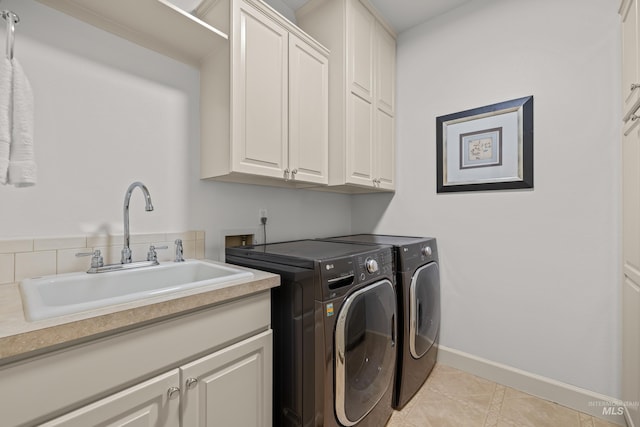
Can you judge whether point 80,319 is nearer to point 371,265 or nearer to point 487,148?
point 371,265

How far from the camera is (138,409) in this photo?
0.83m

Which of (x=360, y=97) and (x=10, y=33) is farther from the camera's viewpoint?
(x=360, y=97)

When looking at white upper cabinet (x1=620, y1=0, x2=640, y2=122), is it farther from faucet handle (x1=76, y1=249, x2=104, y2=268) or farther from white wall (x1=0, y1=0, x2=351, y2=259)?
faucet handle (x1=76, y1=249, x2=104, y2=268)

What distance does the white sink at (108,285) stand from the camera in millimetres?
779

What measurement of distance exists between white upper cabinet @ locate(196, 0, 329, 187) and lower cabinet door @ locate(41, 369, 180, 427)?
0.93 meters

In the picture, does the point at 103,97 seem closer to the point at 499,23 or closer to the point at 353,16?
the point at 353,16

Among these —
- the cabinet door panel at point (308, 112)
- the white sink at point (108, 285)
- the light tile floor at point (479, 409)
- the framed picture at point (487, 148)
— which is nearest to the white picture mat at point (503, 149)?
the framed picture at point (487, 148)

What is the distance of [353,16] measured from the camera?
78.4 inches

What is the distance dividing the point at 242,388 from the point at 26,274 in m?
0.94

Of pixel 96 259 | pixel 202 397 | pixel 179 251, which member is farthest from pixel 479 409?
pixel 96 259

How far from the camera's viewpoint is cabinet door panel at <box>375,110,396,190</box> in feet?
7.51

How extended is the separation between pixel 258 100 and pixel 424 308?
1.67 meters

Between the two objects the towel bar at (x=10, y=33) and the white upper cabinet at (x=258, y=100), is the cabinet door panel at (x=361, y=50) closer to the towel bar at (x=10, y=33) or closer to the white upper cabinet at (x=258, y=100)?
the white upper cabinet at (x=258, y=100)

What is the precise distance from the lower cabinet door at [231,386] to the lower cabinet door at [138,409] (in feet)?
0.12
